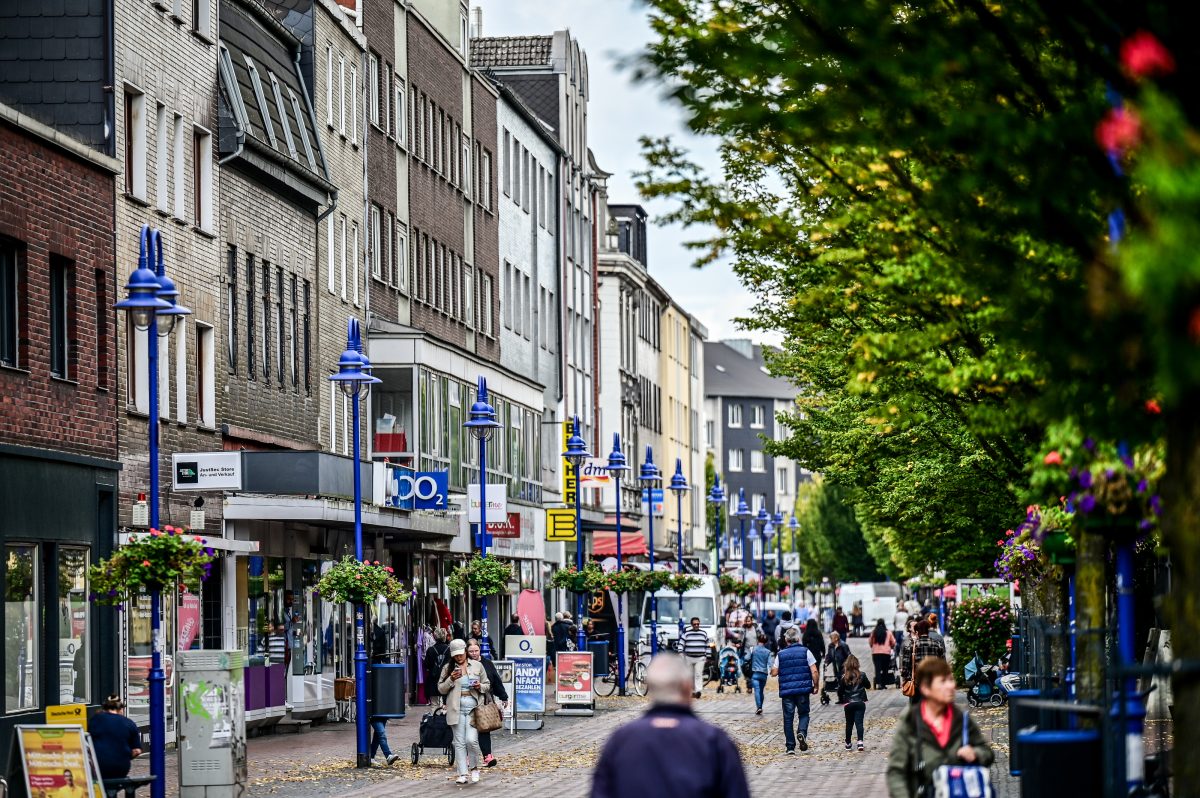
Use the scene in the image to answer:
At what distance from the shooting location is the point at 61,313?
27203 millimetres

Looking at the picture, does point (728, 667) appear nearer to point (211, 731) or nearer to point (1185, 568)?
point (211, 731)

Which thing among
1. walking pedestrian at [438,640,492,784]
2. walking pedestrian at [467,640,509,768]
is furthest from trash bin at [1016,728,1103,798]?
walking pedestrian at [467,640,509,768]

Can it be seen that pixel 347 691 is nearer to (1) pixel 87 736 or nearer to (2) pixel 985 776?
(1) pixel 87 736

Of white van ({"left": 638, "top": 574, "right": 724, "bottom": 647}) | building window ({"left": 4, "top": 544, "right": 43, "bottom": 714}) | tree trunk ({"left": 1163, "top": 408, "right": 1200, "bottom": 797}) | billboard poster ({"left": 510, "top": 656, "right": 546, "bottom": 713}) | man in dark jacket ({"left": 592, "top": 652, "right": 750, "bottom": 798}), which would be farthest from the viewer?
white van ({"left": 638, "top": 574, "right": 724, "bottom": 647})

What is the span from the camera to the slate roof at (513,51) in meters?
76.8

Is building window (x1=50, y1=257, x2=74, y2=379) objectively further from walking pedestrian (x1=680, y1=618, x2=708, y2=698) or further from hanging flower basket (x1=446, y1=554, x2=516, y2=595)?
walking pedestrian (x1=680, y1=618, x2=708, y2=698)

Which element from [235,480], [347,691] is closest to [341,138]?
[347,691]

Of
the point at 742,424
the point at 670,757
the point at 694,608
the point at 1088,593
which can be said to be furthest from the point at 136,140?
the point at 742,424

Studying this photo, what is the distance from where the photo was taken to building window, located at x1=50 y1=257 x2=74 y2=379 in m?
27.0

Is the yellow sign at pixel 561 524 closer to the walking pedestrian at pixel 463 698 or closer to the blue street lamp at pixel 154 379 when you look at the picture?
the walking pedestrian at pixel 463 698

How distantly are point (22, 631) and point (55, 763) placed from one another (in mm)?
8375

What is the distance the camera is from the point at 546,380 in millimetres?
69625

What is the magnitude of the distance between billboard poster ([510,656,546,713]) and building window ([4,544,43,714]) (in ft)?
32.8

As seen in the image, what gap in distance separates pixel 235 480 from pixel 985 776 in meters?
20.7
